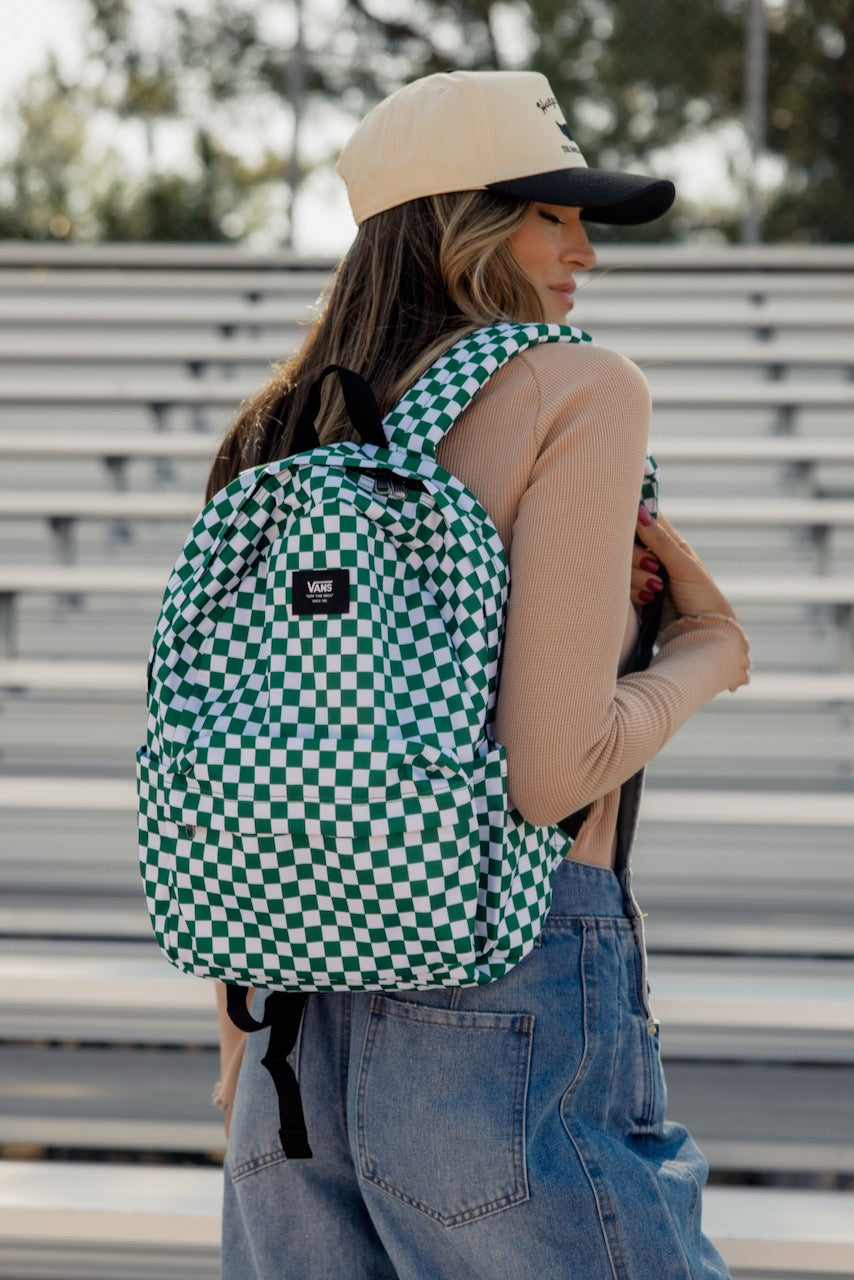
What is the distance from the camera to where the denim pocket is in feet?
2.82

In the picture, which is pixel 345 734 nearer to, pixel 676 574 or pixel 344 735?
pixel 344 735

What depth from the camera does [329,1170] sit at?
3.10 ft

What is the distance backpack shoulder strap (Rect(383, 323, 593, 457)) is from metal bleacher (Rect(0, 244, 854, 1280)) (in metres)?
1.05

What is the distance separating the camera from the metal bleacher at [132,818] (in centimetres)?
187

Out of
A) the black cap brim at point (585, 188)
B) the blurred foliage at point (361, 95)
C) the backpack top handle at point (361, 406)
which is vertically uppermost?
the blurred foliage at point (361, 95)

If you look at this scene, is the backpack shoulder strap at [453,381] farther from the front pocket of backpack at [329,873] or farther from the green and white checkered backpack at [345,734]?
the front pocket of backpack at [329,873]

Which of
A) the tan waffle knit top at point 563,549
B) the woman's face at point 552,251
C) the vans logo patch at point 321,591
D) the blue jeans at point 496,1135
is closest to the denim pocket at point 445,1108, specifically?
the blue jeans at point 496,1135

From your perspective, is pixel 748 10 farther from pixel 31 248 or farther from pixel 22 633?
pixel 22 633

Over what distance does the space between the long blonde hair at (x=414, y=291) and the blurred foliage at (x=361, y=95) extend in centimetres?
448

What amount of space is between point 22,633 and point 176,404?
3.62 ft

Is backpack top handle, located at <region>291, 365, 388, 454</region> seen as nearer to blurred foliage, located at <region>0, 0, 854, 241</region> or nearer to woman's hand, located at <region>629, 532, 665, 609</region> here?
woman's hand, located at <region>629, 532, 665, 609</region>

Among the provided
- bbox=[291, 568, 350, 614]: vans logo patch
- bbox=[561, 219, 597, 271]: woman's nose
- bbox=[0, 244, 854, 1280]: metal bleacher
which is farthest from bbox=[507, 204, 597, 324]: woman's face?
bbox=[0, 244, 854, 1280]: metal bleacher

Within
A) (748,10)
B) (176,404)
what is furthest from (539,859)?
(748,10)

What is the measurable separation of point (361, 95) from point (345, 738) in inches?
305
